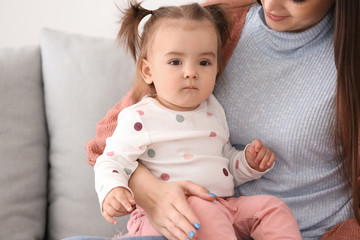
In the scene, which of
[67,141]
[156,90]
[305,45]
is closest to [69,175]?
[67,141]

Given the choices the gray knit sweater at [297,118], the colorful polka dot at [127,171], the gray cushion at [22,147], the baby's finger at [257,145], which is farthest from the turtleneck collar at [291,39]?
the gray cushion at [22,147]

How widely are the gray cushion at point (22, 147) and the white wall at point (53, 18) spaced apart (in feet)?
1.36

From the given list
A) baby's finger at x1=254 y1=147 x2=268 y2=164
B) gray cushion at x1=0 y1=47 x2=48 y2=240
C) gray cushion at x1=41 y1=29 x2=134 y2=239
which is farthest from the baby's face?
gray cushion at x1=0 y1=47 x2=48 y2=240

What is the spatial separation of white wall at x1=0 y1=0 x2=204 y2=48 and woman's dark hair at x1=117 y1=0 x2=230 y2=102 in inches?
26.9

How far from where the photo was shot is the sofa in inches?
62.0

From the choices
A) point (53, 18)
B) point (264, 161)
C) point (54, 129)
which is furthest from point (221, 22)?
point (53, 18)

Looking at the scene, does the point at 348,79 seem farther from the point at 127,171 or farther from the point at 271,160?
the point at 127,171

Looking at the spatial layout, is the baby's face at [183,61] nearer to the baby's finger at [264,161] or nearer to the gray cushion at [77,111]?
the baby's finger at [264,161]

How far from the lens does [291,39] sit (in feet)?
4.09

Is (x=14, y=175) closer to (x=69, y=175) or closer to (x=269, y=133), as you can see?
(x=69, y=175)

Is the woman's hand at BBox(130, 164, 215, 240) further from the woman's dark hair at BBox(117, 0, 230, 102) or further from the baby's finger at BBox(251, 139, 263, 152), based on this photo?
the woman's dark hair at BBox(117, 0, 230, 102)

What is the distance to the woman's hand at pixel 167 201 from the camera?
1.03 metres

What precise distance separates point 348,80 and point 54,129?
105cm

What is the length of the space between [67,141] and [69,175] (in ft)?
0.40
